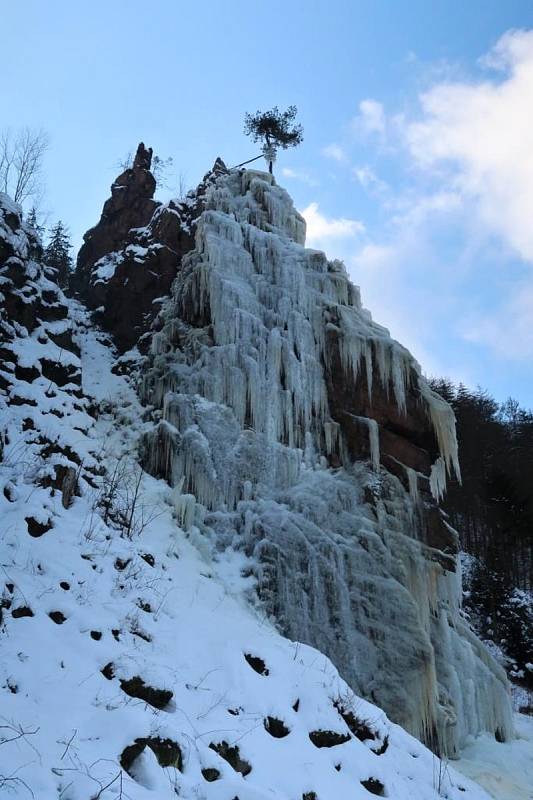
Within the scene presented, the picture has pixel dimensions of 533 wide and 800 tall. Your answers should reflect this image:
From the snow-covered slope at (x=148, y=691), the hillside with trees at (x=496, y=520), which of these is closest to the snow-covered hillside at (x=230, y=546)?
the snow-covered slope at (x=148, y=691)

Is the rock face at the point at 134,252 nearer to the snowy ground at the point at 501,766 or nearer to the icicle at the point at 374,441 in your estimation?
the icicle at the point at 374,441

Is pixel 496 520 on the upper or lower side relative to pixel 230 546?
upper

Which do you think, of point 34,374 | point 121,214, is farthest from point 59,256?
point 34,374

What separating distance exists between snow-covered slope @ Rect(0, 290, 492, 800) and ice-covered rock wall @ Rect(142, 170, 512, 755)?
2.60 metres

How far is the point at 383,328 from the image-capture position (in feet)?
44.3

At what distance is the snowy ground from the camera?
8.90 metres

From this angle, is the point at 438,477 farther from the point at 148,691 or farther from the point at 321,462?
the point at 148,691

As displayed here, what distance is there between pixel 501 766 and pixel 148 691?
807 cm

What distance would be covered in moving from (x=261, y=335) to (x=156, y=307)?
17.5 ft

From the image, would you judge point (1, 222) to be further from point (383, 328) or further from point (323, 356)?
point (383, 328)

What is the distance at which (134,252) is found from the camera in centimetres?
1803

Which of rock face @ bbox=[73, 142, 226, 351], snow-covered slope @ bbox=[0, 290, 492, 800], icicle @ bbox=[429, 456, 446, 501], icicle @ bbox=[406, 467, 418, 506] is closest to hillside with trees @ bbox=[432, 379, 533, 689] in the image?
icicle @ bbox=[429, 456, 446, 501]

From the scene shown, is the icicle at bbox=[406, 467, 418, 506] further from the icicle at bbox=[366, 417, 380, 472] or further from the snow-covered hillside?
the icicle at bbox=[366, 417, 380, 472]

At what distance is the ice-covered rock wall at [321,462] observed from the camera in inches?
381
